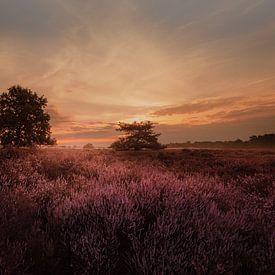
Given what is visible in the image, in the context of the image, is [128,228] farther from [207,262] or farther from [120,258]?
[207,262]

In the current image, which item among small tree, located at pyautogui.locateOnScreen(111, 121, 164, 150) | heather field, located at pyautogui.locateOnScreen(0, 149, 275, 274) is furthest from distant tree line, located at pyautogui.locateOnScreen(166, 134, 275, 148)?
heather field, located at pyautogui.locateOnScreen(0, 149, 275, 274)

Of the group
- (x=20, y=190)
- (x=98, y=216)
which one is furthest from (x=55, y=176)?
Result: (x=98, y=216)

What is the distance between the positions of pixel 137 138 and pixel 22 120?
10.2m

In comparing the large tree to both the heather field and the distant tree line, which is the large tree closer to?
the distant tree line

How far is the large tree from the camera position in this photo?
30828 mm

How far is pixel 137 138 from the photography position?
90.9 feet

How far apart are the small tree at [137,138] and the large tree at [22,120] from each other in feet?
24.5

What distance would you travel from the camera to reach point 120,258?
3.94 metres

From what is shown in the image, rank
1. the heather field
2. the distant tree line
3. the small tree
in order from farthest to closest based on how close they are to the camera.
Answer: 1. the distant tree line
2. the small tree
3. the heather field

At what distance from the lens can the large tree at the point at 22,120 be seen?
3083 cm

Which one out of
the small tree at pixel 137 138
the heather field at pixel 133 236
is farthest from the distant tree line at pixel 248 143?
the heather field at pixel 133 236

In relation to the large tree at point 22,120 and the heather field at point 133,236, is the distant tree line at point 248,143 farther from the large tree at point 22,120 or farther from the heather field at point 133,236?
the heather field at point 133,236

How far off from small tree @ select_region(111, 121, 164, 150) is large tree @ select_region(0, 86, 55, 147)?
24.5ft

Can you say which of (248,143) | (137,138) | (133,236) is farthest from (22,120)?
(133,236)
